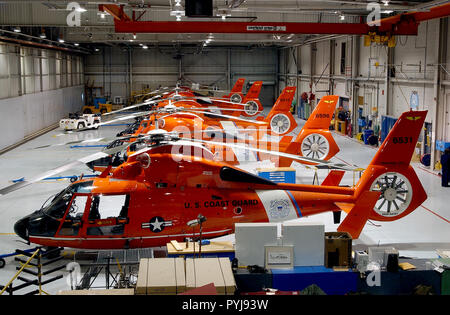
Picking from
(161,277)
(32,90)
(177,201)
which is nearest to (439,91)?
(177,201)

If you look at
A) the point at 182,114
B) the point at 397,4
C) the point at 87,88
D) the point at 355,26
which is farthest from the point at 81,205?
the point at 87,88

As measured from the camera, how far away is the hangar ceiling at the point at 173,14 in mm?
17156

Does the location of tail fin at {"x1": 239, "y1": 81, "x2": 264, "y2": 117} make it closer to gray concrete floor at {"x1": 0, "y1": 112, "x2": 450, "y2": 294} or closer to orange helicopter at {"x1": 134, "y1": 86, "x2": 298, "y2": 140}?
orange helicopter at {"x1": 134, "y1": 86, "x2": 298, "y2": 140}

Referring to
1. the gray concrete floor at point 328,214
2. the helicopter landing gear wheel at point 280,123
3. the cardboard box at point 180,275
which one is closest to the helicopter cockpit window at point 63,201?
the gray concrete floor at point 328,214

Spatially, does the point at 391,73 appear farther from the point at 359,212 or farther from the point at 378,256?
the point at 378,256

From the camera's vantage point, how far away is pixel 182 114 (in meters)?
17.7

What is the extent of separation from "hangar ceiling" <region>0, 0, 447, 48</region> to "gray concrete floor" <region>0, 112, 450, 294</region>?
18.5ft

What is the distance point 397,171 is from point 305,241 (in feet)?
12.1

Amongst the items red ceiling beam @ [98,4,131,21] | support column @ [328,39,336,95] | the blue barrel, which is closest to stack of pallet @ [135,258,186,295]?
red ceiling beam @ [98,4,131,21]

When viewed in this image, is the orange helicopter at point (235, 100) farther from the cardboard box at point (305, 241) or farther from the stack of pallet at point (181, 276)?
the stack of pallet at point (181, 276)

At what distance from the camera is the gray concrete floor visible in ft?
35.1

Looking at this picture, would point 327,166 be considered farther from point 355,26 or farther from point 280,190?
point 355,26

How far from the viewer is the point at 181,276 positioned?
5977 mm

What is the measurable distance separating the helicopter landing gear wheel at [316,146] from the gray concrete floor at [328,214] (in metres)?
1.24
